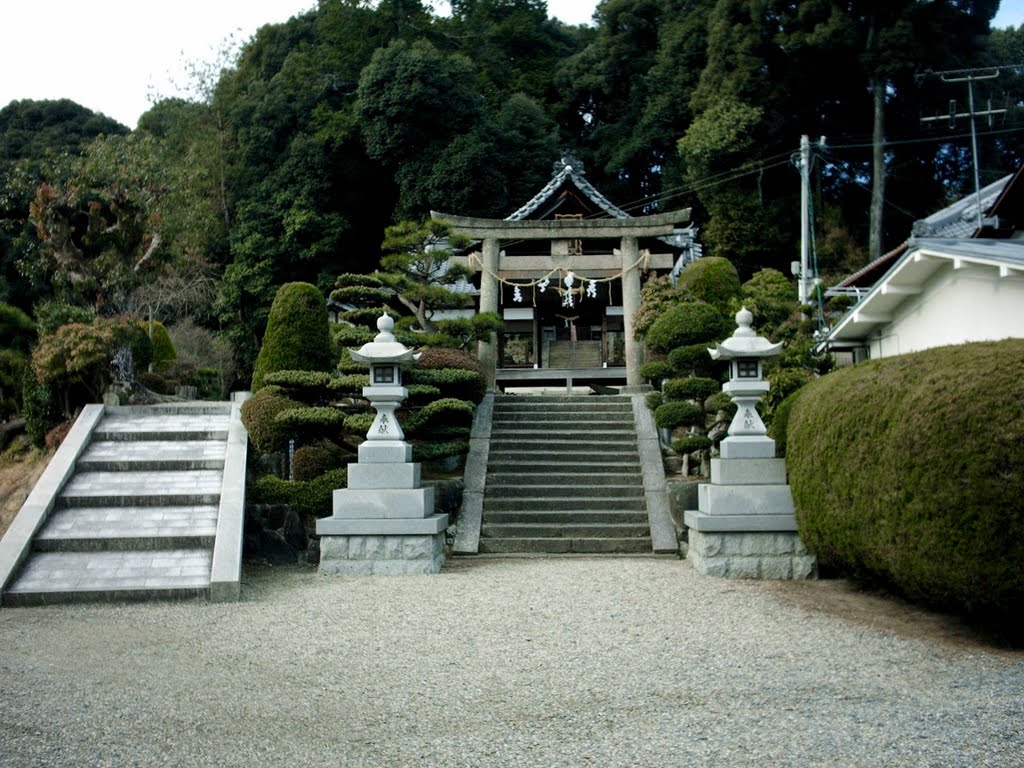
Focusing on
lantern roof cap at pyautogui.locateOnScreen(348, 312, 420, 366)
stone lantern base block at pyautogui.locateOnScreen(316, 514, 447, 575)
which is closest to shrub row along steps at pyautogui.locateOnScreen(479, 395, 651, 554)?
stone lantern base block at pyautogui.locateOnScreen(316, 514, 447, 575)

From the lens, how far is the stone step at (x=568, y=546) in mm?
10414

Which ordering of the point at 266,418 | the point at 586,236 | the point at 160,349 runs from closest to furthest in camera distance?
the point at 266,418 → the point at 586,236 → the point at 160,349

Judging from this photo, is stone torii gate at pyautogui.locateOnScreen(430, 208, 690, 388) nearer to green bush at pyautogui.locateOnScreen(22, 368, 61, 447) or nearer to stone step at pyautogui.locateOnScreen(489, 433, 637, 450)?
stone step at pyautogui.locateOnScreen(489, 433, 637, 450)

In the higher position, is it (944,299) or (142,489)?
(944,299)

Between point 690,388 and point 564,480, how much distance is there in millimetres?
2135

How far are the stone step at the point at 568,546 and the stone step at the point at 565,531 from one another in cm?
14

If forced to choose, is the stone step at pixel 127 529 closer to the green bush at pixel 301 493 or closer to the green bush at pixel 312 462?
the green bush at pixel 301 493

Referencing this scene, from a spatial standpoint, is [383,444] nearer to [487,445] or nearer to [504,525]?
[504,525]

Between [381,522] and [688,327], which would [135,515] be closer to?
[381,522]

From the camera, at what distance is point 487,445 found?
1295 cm

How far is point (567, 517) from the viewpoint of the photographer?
11.1 metres

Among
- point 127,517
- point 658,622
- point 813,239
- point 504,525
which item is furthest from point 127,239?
point 813,239

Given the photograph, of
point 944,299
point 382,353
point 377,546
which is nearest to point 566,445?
point 382,353

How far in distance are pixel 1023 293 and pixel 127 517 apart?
32.4 feet
